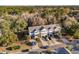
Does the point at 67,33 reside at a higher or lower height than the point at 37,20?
lower

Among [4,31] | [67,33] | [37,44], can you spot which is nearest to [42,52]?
[37,44]

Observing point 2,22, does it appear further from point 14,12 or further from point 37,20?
point 37,20

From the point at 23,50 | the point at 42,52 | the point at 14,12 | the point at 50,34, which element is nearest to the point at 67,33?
the point at 50,34

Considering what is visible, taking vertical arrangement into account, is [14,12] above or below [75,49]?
above

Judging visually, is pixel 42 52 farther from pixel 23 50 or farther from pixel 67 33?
pixel 67 33
